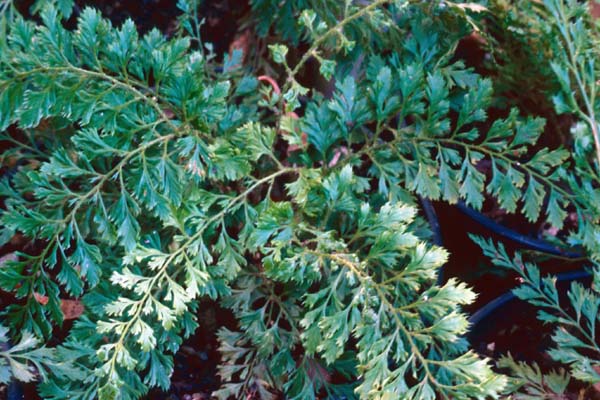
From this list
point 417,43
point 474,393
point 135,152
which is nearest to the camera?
point 474,393

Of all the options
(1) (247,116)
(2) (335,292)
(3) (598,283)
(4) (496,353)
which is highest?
(1) (247,116)

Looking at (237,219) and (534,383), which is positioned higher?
(237,219)

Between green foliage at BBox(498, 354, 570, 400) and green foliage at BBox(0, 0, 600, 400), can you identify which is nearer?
green foliage at BBox(0, 0, 600, 400)

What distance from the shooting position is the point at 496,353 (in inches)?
54.7

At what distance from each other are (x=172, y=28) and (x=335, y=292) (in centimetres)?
116

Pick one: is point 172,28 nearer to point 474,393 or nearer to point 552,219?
point 552,219

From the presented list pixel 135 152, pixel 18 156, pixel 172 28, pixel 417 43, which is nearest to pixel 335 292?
pixel 135 152

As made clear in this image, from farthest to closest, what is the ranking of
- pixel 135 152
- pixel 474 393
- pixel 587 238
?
pixel 587 238 < pixel 135 152 < pixel 474 393

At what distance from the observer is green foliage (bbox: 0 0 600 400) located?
988 mm

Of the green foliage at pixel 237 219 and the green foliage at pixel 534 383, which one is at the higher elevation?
the green foliage at pixel 237 219

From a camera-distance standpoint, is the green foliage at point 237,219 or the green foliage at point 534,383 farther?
the green foliage at point 534,383

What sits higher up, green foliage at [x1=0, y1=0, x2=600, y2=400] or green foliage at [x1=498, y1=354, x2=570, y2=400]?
green foliage at [x1=0, y1=0, x2=600, y2=400]

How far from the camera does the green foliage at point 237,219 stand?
988mm

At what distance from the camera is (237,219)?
118 centimetres
